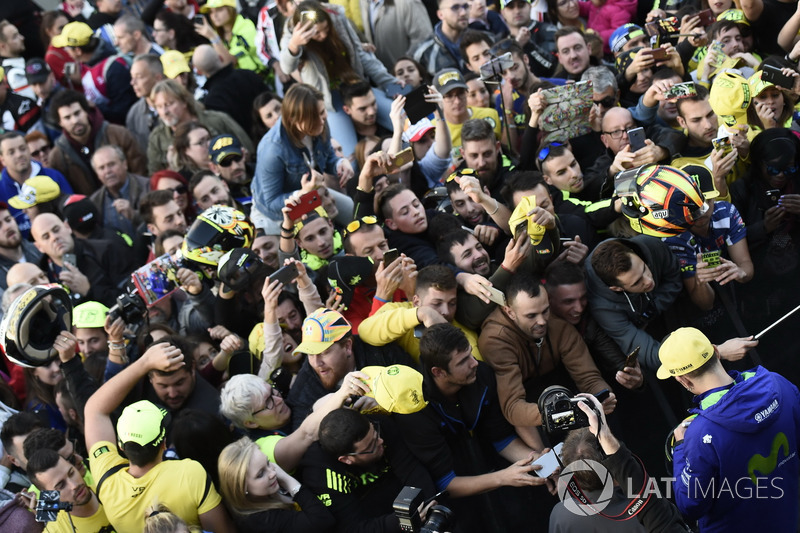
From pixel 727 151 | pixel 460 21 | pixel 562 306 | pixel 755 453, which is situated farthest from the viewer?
pixel 460 21

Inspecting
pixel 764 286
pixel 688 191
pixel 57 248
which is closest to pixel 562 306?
pixel 688 191

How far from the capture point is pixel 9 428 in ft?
17.2

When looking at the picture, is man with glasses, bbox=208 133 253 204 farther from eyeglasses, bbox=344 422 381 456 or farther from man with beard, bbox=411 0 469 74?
eyeglasses, bbox=344 422 381 456

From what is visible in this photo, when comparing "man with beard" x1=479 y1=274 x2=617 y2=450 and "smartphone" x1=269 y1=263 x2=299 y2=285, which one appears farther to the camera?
"smartphone" x1=269 y1=263 x2=299 y2=285

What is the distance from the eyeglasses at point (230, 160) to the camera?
7277 millimetres

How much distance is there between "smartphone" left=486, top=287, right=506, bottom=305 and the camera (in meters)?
4.79

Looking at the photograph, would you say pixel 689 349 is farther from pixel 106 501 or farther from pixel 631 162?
pixel 106 501

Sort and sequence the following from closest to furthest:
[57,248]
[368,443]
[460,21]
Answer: [368,443] → [57,248] → [460,21]

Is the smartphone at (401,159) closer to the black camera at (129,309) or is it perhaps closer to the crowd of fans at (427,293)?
the crowd of fans at (427,293)

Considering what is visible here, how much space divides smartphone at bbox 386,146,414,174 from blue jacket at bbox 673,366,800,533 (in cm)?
278

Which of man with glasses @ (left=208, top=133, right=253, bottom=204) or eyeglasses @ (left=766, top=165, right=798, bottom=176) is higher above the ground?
eyeglasses @ (left=766, top=165, right=798, bottom=176)

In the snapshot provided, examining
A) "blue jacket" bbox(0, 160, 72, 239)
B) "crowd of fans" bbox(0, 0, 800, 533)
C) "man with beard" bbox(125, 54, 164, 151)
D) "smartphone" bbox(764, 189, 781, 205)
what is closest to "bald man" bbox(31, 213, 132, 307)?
"crowd of fans" bbox(0, 0, 800, 533)

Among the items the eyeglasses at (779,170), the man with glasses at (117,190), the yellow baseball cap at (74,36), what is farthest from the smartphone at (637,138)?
the yellow baseball cap at (74,36)

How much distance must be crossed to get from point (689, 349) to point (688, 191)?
107 cm
